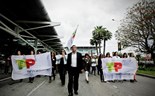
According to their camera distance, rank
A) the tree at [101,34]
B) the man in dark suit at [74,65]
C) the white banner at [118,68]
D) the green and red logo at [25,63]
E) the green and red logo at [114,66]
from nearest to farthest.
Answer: the man in dark suit at [74,65] < the green and red logo at [25,63] < the white banner at [118,68] < the green and red logo at [114,66] < the tree at [101,34]

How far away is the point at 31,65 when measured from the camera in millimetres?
11203

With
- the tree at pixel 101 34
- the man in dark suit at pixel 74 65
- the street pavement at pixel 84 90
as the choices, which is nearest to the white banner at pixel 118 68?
the street pavement at pixel 84 90

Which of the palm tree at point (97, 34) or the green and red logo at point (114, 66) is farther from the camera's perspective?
the palm tree at point (97, 34)

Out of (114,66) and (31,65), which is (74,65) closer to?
(31,65)

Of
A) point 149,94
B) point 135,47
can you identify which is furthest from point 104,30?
point 149,94

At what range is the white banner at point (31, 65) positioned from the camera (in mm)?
10892

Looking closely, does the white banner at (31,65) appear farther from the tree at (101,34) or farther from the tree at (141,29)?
the tree at (101,34)

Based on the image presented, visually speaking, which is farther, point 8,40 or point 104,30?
point 104,30

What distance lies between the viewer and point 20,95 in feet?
22.5

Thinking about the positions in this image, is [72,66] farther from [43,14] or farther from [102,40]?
[102,40]

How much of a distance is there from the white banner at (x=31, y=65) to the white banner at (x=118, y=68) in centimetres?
351

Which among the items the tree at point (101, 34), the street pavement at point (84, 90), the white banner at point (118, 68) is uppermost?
the tree at point (101, 34)

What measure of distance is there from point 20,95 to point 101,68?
6.09 m

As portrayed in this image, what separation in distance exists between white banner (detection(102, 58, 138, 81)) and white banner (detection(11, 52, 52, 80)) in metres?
3.51
